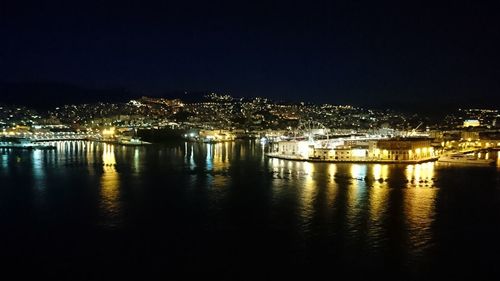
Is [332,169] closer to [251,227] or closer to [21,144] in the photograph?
[251,227]

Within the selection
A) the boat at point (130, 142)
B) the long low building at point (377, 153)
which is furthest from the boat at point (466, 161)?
the boat at point (130, 142)

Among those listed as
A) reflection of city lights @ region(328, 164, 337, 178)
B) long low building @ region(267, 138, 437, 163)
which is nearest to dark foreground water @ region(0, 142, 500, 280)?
reflection of city lights @ region(328, 164, 337, 178)

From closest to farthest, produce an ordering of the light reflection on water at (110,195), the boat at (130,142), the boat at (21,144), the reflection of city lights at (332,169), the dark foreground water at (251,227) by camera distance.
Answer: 1. the dark foreground water at (251,227)
2. the light reflection on water at (110,195)
3. the reflection of city lights at (332,169)
4. the boat at (21,144)
5. the boat at (130,142)

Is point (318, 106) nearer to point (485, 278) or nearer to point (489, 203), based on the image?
point (489, 203)

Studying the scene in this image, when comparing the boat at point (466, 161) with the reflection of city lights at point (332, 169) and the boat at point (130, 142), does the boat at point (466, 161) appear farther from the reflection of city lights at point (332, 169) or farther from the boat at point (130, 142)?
the boat at point (130, 142)

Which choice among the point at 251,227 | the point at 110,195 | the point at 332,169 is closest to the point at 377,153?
the point at 332,169

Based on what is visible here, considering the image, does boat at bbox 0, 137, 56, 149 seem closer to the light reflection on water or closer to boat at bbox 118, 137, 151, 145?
boat at bbox 118, 137, 151, 145
